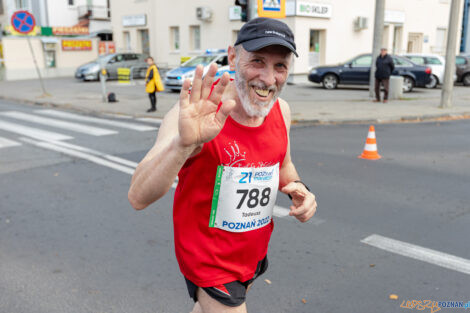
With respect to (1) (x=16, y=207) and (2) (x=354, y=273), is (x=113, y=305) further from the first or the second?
(1) (x=16, y=207)

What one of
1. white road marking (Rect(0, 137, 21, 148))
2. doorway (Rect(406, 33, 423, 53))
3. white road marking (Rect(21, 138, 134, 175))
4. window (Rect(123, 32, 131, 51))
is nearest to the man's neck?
white road marking (Rect(21, 138, 134, 175))

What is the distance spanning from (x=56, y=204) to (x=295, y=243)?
121 inches

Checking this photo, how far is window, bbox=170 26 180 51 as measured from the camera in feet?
98.0

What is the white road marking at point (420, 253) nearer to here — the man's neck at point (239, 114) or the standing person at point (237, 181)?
the standing person at point (237, 181)

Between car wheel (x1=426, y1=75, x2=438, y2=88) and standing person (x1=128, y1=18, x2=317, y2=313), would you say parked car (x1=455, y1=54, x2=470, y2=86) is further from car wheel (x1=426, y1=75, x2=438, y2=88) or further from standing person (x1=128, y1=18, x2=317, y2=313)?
standing person (x1=128, y1=18, x2=317, y2=313)

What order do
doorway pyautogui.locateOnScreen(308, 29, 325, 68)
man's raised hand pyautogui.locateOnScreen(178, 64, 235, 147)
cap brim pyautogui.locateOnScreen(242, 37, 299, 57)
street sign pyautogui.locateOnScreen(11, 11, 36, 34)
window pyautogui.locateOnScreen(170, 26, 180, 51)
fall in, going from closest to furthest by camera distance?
1. man's raised hand pyautogui.locateOnScreen(178, 64, 235, 147)
2. cap brim pyautogui.locateOnScreen(242, 37, 299, 57)
3. street sign pyautogui.locateOnScreen(11, 11, 36, 34)
4. doorway pyautogui.locateOnScreen(308, 29, 325, 68)
5. window pyautogui.locateOnScreen(170, 26, 180, 51)

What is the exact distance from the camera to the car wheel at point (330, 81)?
20.9m

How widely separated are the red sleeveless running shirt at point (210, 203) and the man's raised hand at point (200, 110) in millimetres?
315

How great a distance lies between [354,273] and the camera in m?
3.81

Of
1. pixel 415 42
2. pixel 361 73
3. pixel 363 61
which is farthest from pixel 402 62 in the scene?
pixel 415 42

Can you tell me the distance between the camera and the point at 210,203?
2127mm

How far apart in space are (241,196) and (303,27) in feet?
72.3

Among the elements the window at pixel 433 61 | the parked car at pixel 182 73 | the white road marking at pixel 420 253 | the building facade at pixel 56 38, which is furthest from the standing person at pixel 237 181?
the building facade at pixel 56 38

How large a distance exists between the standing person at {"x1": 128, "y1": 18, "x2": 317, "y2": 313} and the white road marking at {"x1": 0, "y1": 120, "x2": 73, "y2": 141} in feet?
28.3
